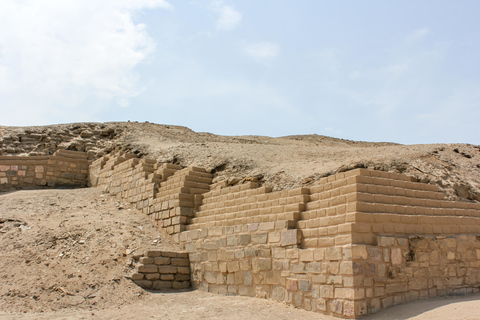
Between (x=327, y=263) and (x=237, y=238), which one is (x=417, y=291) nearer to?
(x=327, y=263)

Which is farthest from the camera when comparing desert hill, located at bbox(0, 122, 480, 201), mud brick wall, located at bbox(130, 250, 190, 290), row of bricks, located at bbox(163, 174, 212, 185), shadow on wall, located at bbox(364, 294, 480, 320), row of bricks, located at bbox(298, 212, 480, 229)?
row of bricks, located at bbox(163, 174, 212, 185)

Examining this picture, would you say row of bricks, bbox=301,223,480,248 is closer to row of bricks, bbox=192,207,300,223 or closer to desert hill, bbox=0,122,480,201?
row of bricks, bbox=192,207,300,223

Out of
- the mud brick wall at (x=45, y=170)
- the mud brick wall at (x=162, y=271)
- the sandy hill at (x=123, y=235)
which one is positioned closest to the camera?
the sandy hill at (x=123, y=235)

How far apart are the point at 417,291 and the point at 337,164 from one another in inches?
162

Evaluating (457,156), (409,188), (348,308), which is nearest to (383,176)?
(409,188)

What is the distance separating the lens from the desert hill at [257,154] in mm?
10828

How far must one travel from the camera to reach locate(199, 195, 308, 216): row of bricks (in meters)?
9.16

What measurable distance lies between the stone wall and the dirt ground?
34 cm

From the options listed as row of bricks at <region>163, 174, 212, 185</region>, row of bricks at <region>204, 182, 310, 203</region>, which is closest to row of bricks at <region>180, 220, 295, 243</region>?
row of bricks at <region>204, 182, 310, 203</region>

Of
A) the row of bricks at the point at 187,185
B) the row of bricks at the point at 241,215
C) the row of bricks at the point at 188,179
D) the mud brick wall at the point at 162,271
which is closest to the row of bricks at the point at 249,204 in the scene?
the row of bricks at the point at 241,215

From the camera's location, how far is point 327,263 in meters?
7.73

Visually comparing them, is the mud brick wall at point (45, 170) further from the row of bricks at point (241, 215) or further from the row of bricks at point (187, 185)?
the row of bricks at point (241, 215)

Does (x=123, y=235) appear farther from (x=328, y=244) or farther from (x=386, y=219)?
(x=386, y=219)

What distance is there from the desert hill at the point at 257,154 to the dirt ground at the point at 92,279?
282 centimetres
